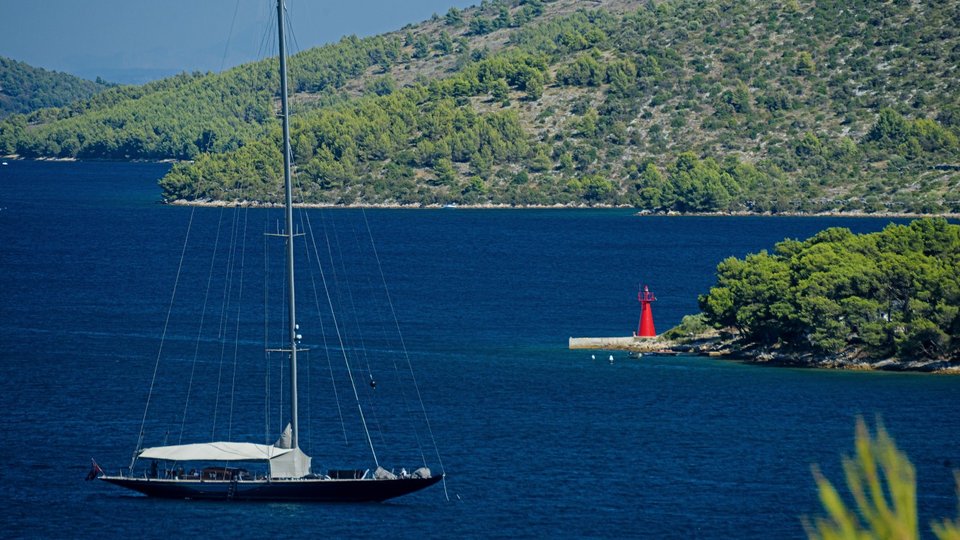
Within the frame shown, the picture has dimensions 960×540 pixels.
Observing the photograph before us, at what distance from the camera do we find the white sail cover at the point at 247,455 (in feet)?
150

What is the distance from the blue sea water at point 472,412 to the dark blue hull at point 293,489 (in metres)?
0.38

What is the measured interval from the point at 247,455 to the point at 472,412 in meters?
21.6

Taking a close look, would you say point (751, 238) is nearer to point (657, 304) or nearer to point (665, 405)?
point (657, 304)

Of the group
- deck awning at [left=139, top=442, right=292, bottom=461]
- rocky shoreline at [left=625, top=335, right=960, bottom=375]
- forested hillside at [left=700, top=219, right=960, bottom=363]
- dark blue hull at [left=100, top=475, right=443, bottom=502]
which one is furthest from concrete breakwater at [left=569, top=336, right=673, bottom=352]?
deck awning at [left=139, top=442, right=292, bottom=461]

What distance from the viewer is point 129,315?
103750 mm

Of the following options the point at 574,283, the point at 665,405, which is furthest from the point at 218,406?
the point at 574,283

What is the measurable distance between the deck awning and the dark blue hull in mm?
707

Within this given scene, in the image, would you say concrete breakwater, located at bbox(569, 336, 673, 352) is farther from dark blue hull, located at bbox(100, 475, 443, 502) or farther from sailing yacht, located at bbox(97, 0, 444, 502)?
sailing yacht, located at bbox(97, 0, 444, 502)

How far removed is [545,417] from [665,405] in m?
5.44

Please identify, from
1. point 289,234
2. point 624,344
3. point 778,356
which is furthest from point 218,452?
point 624,344

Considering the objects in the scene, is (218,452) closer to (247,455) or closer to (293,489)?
(247,455)

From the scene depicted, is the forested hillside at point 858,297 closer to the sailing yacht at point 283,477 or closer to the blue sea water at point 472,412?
the blue sea water at point 472,412

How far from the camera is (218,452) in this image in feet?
151

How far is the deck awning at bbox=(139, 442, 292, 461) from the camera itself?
45.7 meters
